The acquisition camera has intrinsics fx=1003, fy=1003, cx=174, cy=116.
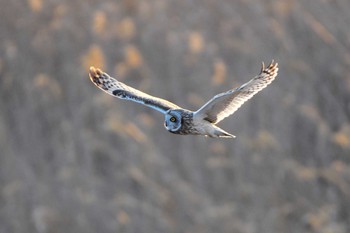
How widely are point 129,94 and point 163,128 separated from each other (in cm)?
549

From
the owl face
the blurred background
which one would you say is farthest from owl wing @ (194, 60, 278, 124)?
the blurred background

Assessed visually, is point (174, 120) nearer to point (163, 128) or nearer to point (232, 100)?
point (232, 100)

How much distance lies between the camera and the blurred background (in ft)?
49.7

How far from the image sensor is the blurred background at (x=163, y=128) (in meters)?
15.1

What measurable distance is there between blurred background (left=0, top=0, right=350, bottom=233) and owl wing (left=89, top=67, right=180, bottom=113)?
15.3ft

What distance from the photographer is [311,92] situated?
16.0 meters

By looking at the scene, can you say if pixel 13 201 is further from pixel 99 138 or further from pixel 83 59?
pixel 83 59

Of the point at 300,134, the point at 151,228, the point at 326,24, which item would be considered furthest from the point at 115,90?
the point at 326,24

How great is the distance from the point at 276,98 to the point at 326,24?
5.71ft

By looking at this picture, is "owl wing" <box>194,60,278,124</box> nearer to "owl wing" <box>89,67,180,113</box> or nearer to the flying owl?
the flying owl

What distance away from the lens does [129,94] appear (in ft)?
32.7

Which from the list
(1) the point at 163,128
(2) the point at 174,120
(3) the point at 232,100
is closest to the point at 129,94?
(2) the point at 174,120

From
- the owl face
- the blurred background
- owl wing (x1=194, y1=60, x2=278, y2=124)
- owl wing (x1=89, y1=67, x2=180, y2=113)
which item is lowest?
the owl face

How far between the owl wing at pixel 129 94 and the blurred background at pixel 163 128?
4.65 m
